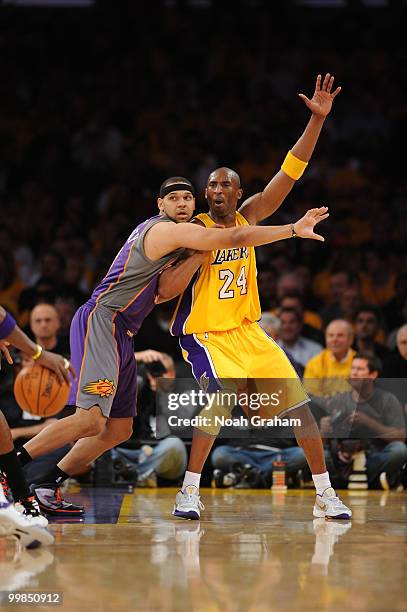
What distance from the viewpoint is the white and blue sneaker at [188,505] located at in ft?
21.1

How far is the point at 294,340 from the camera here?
32.2 feet

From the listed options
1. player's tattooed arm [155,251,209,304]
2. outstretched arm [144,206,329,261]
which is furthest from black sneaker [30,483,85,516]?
outstretched arm [144,206,329,261]

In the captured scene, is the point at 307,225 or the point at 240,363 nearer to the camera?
the point at 307,225

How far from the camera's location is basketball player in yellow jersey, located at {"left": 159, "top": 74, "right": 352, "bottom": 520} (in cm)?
648

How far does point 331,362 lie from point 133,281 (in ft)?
10.9

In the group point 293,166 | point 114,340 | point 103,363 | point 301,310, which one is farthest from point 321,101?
point 301,310

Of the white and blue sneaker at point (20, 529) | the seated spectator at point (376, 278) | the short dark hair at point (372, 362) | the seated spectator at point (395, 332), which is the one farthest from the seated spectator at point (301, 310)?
the white and blue sneaker at point (20, 529)

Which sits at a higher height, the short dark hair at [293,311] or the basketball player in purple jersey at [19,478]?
the short dark hair at [293,311]

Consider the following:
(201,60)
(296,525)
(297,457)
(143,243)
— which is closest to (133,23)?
(201,60)

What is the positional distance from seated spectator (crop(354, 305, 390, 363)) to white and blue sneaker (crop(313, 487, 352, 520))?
10.2 feet

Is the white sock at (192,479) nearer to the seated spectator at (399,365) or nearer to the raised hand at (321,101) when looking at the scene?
the raised hand at (321,101)

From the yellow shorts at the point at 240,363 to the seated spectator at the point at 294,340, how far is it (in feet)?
9.83

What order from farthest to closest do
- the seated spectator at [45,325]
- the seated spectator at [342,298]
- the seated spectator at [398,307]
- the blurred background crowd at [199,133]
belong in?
the blurred background crowd at [199,133], the seated spectator at [398,307], the seated spectator at [342,298], the seated spectator at [45,325]

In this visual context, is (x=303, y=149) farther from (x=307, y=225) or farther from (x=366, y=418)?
(x=366, y=418)
